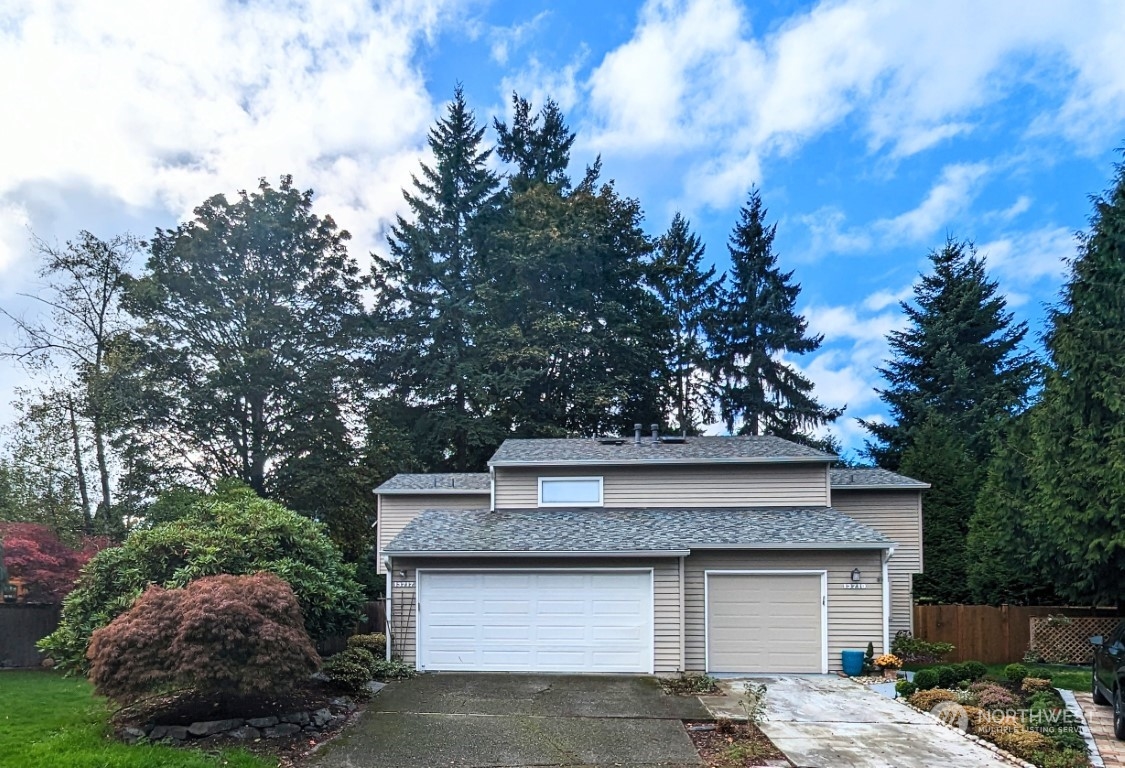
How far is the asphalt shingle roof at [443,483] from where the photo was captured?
17.8 metres

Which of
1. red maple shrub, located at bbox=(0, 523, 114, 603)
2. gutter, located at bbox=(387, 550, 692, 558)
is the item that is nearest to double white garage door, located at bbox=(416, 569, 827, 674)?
gutter, located at bbox=(387, 550, 692, 558)

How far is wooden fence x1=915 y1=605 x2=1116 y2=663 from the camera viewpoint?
1545 centimetres

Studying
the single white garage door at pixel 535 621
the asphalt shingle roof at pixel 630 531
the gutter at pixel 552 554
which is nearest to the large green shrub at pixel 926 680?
the asphalt shingle roof at pixel 630 531

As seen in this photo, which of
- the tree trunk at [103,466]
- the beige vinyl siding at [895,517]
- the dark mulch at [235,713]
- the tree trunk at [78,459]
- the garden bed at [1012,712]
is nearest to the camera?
the garden bed at [1012,712]

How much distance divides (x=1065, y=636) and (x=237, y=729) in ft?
54.4

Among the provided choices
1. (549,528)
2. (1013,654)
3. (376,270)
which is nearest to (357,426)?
(376,270)

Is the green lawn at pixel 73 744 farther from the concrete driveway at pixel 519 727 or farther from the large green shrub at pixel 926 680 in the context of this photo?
the large green shrub at pixel 926 680

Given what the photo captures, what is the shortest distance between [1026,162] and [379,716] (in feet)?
58.3

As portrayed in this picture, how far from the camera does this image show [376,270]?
98.2ft

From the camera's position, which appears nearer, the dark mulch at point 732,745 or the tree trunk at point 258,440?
the dark mulch at point 732,745

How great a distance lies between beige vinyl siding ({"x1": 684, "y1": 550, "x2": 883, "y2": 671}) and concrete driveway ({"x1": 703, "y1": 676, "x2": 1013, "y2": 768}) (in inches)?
55.5

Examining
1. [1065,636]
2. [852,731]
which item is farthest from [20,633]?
[1065,636]

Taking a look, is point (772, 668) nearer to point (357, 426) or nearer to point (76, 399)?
point (357, 426)

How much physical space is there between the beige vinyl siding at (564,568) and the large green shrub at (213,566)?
162 cm
